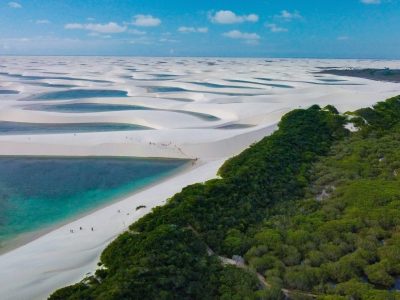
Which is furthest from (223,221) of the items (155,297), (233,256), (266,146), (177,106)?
(177,106)

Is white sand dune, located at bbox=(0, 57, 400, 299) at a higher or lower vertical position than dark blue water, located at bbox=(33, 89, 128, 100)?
lower

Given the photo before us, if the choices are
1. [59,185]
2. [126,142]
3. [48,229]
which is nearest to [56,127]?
[126,142]

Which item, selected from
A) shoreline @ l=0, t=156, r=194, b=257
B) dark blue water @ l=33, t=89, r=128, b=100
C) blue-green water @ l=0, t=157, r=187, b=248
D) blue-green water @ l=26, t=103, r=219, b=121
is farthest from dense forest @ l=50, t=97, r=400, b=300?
dark blue water @ l=33, t=89, r=128, b=100

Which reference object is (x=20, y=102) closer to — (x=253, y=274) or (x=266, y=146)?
(x=266, y=146)

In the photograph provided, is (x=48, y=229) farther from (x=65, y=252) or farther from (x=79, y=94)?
(x=79, y=94)

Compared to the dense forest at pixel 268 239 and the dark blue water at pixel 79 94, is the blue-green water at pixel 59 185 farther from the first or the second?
the dark blue water at pixel 79 94

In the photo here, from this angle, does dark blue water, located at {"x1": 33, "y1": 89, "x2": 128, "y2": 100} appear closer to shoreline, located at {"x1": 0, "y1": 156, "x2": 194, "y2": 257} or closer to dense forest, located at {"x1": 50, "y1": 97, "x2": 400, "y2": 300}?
shoreline, located at {"x1": 0, "y1": 156, "x2": 194, "y2": 257}
